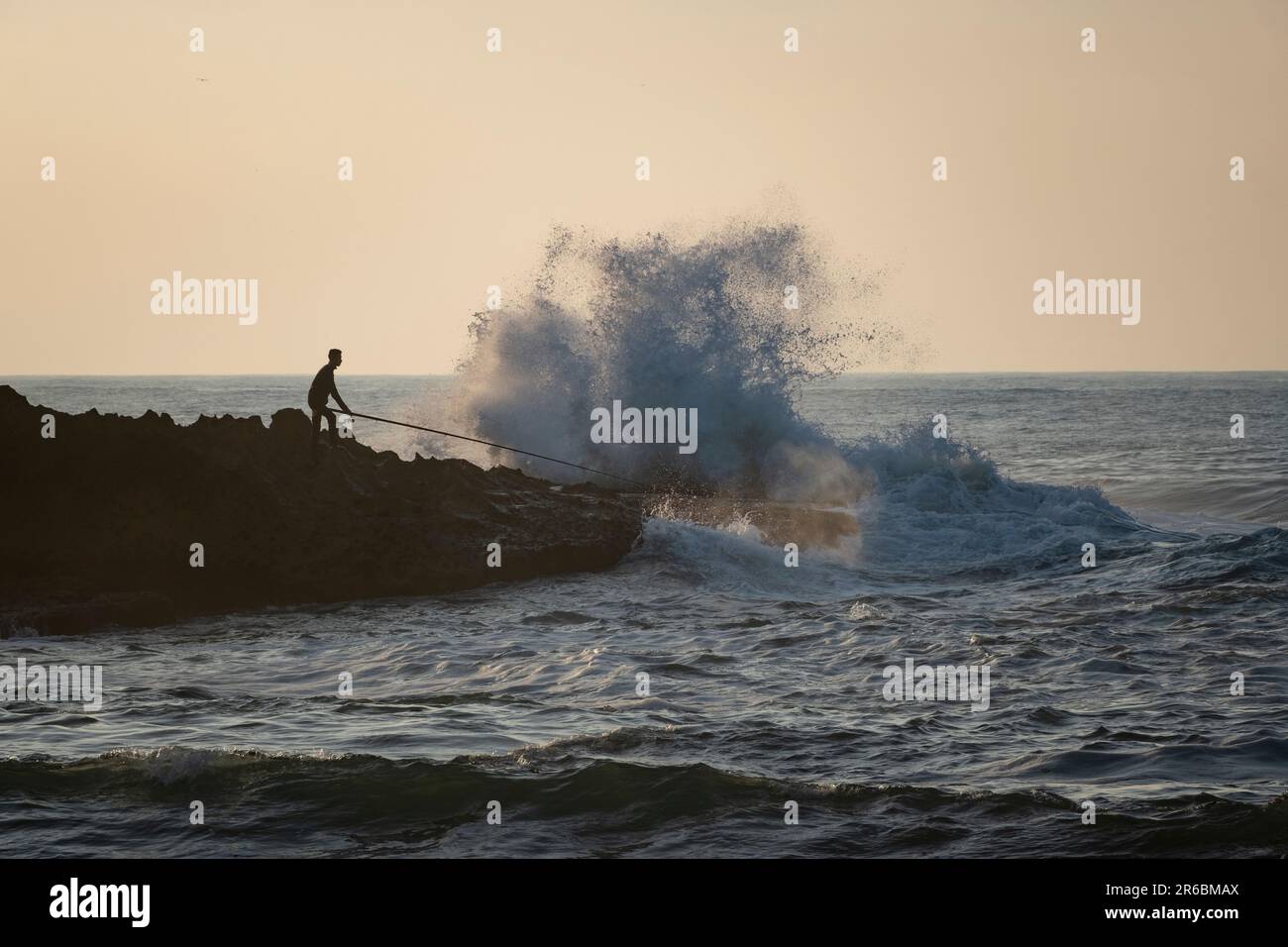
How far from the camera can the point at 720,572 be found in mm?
15438

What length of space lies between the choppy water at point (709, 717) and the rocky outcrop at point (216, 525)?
52 centimetres

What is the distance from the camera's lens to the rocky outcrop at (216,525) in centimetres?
1305

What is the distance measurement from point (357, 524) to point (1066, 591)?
761 centimetres

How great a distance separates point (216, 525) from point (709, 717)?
631 cm

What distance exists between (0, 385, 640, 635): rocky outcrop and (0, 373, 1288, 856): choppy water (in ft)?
1.69

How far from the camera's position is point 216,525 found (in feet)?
44.7
